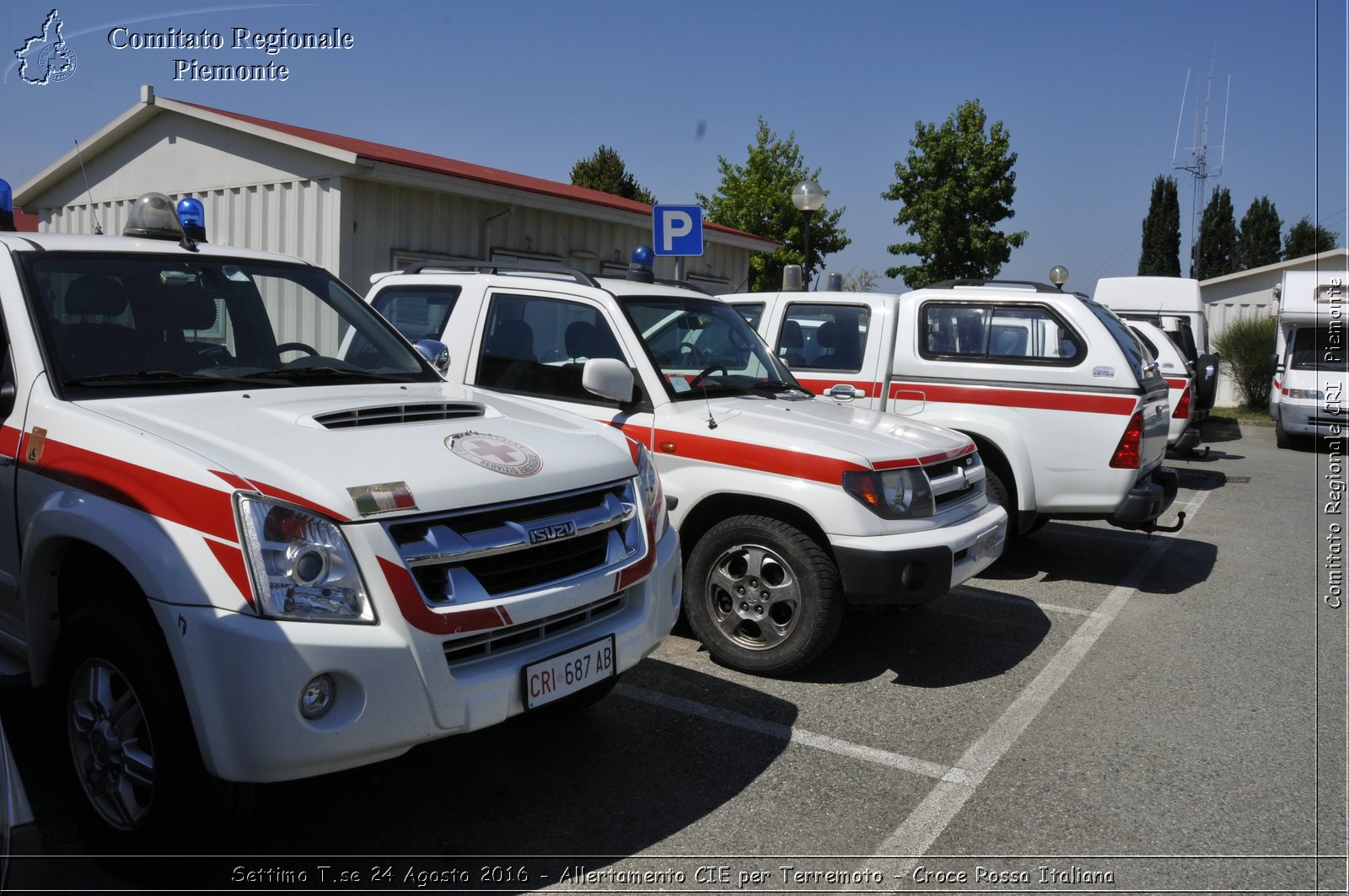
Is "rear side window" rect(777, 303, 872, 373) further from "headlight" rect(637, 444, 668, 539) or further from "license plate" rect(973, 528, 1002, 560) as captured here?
"headlight" rect(637, 444, 668, 539)

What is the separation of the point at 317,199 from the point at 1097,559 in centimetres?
865

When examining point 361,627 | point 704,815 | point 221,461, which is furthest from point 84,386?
point 704,815

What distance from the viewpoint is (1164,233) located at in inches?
2468

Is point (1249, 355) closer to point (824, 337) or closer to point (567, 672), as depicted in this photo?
point (824, 337)

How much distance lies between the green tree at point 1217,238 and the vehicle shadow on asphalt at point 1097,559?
56.2 m

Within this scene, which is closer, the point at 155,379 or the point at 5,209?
the point at 155,379

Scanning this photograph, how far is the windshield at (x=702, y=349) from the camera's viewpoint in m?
5.73

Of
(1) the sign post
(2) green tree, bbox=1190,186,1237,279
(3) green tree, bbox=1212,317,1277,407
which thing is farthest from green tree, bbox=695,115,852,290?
(2) green tree, bbox=1190,186,1237,279

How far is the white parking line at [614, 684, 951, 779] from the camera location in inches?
166

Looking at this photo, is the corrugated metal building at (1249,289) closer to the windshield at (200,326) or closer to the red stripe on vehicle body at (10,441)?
the windshield at (200,326)

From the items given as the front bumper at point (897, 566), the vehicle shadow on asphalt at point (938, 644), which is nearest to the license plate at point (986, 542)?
the front bumper at point (897, 566)

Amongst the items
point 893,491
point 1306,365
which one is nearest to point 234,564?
point 893,491

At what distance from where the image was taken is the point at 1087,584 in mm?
7598

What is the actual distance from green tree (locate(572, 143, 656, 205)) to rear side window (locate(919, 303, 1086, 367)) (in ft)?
128
